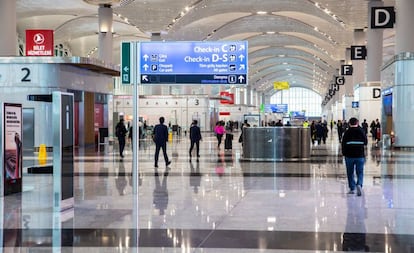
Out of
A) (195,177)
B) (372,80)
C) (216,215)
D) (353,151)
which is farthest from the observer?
(372,80)

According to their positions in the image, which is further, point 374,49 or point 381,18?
point 374,49

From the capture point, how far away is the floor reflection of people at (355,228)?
6894 millimetres

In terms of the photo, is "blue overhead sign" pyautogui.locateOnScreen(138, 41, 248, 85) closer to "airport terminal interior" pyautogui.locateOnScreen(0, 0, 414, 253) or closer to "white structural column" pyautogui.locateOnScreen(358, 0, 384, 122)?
"airport terminal interior" pyautogui.locateOnScreen(0, 0, 414, 253)

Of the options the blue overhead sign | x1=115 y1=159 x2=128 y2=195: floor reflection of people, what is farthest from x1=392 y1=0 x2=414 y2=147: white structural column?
x1=115 y1=159 x2=128 y2=195: floor reflection of people

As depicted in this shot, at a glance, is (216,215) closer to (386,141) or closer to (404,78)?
(404,78)

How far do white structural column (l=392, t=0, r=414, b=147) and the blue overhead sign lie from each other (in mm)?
13997

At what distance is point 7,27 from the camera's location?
26188 millimetres

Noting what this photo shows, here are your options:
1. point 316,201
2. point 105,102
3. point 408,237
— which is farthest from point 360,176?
point 105,102

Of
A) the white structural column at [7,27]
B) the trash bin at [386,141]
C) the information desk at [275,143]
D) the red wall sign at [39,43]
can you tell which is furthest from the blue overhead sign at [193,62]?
the red wall sign at [39,43]

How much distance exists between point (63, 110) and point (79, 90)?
2051cm

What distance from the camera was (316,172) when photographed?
16.7 metres

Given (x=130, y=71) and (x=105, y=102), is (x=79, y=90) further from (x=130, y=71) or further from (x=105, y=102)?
(x=130, y=71)

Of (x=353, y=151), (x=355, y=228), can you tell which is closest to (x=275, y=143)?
(x=353, y=151)

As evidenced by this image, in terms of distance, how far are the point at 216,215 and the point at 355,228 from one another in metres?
2.17
